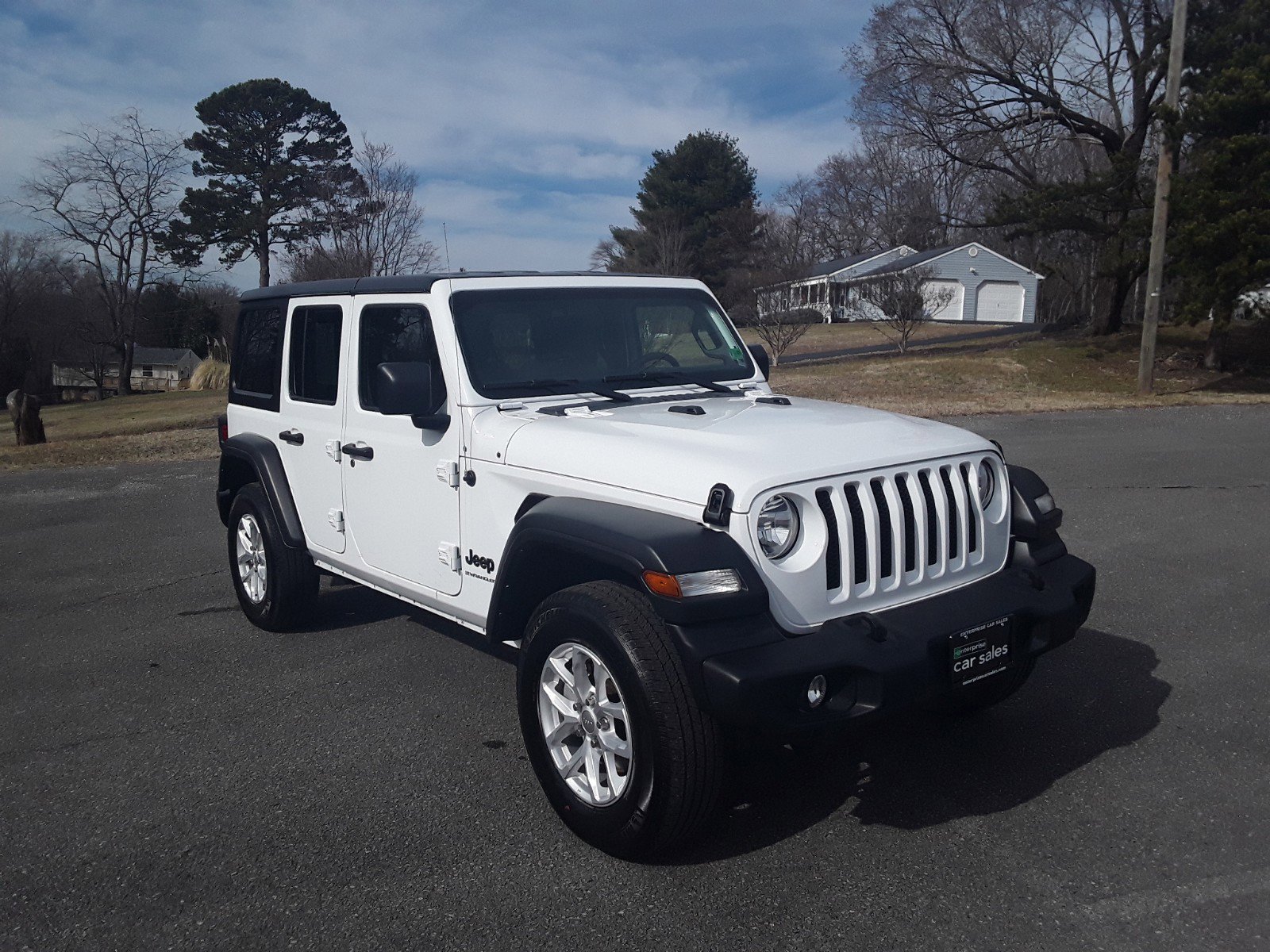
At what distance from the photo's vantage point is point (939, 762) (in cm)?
400

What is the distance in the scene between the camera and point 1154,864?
10.6 feet

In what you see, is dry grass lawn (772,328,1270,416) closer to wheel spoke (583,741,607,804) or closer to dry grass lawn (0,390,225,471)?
dry grass lawn (0,390,225,471)

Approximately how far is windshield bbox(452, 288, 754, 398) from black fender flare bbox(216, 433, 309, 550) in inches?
67.8

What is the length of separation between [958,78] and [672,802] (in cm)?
2598

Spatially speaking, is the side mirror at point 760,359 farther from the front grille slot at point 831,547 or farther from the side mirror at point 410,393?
the front grille slot at point 831,547

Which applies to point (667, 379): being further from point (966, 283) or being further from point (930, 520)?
point (966, 283)

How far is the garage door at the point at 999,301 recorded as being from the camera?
5456 centimetres

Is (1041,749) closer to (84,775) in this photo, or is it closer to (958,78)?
(84,775)

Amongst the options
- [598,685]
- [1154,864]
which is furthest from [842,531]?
[1154,864]

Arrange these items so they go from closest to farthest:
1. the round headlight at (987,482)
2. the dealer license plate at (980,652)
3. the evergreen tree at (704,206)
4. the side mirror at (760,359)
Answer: the dealer license plate at (980,652) → the round headlight at (987,482) → the side mirror at (760,359) → the evergreen tree at (704,206)

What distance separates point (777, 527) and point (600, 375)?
167 centimetres

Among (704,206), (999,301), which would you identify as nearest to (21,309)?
(704,206)

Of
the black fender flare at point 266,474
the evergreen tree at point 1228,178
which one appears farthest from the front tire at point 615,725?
the evergreen tree at point 1228,178

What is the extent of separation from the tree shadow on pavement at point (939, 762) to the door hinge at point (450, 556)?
139cm
